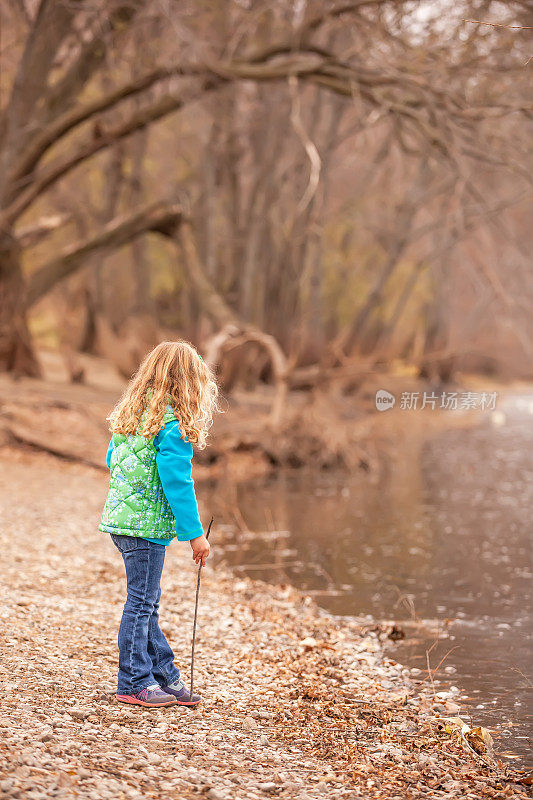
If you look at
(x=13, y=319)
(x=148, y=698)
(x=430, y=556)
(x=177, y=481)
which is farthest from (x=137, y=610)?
(x=13, y=319)

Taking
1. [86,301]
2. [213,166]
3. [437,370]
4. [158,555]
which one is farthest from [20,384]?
[437,370]

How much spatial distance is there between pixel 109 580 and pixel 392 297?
27.3m

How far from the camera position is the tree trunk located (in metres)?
14.9

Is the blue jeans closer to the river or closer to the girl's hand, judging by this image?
the girl's hand

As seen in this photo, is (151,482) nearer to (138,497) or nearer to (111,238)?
(138,497)

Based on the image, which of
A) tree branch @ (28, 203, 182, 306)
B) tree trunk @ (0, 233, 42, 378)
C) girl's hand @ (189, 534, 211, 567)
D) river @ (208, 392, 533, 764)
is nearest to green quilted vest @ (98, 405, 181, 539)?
girl's hand @ (189, 534, 211, 567)

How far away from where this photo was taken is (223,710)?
16.0ft

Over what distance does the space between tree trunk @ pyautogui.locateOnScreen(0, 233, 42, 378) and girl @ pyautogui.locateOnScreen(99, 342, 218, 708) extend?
34.5ft

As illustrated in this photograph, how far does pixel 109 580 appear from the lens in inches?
297

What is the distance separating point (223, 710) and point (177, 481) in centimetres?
120

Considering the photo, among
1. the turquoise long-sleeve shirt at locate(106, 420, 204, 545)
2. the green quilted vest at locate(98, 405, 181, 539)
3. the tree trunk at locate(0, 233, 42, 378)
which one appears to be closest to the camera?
the turquoise long-sleeve shirt at locate(106, 420, 204, 545)

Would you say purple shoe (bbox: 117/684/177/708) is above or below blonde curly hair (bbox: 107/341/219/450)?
below

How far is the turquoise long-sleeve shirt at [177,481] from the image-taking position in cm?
451

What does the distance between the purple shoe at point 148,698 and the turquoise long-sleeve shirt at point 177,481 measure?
761 millimetres
